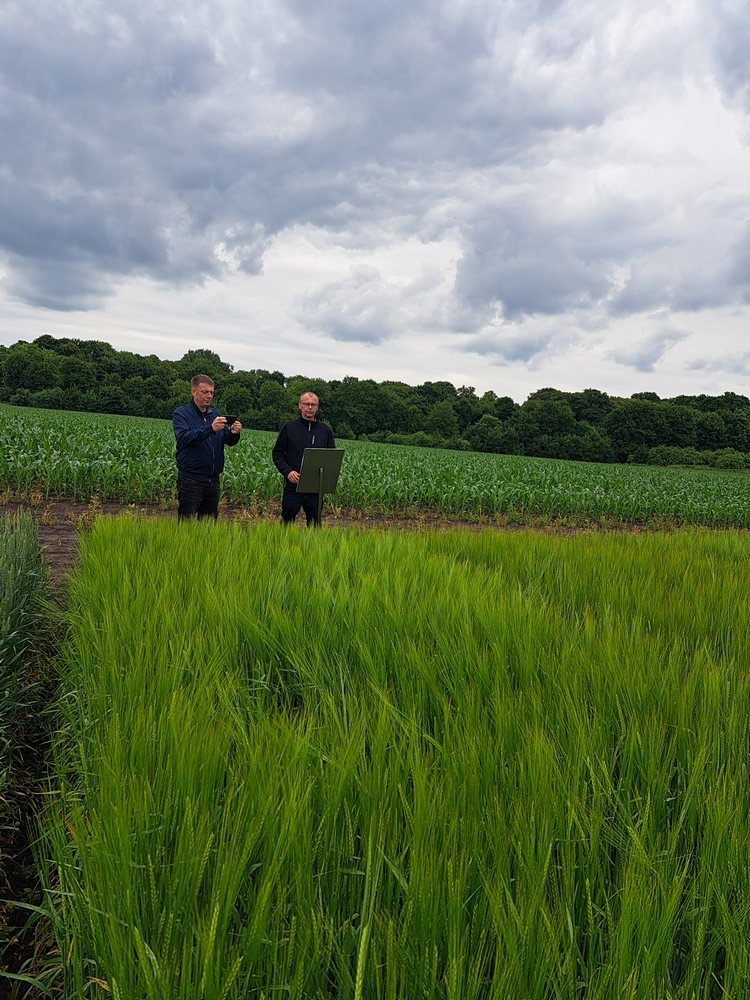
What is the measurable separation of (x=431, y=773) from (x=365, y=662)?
0.80m

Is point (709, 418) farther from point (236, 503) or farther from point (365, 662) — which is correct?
point (365, 662)

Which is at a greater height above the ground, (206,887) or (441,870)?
(441,870)

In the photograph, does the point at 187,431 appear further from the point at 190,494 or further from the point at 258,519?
the point at 258,519

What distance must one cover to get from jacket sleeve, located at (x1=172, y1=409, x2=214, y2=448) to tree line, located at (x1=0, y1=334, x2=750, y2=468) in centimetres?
6527

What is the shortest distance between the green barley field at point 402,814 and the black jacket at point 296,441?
5302mm

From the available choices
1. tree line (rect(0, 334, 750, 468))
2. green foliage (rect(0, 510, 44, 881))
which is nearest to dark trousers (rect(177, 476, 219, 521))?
green foliage (rect(0, 510, 44, 881))

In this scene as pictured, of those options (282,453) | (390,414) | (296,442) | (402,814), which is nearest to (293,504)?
(282,453)

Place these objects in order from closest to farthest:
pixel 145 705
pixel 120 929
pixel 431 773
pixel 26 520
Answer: pixel 120 929
pixel 431 773
pixel 145 705
pixel 26 520

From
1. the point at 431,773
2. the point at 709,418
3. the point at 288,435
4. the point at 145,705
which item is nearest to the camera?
the point at 431,773

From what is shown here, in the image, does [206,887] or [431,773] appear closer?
[206,887]

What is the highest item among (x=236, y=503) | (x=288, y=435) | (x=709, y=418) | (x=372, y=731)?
(x=709, y=418)

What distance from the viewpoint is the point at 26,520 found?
18.6 feet

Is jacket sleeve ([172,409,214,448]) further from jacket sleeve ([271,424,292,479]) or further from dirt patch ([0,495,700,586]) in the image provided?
dirt patch ([0,495,700,586])

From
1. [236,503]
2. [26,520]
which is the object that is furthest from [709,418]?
[26,520]
